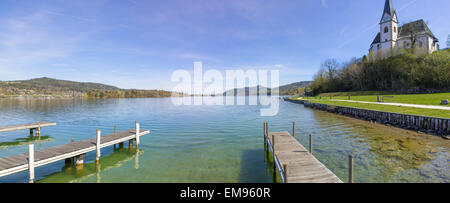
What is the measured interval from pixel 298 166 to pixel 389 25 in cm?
7568

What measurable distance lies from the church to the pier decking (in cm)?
6303

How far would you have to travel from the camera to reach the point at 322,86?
249ft

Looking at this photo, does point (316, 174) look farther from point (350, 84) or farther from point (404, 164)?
point (350, 84)

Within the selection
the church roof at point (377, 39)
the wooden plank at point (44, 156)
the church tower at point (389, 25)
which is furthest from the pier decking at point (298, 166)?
the church roof at point (377, 39)

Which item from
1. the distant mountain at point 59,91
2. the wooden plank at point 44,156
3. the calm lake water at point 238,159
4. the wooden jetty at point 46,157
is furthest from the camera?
the distant mountain at point 59,91

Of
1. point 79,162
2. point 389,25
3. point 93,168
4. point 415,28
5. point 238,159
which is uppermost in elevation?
point 389,25

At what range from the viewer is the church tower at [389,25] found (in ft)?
193

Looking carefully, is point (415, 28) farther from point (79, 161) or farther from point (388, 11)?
point (79, 161)

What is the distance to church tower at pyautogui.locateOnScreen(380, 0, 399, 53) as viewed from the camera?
58.7m

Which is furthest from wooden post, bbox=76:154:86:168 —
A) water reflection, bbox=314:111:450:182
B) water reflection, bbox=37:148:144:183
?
water reflection, bbox=314:111:450:182

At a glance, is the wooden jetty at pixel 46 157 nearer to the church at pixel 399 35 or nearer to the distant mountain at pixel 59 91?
the church at pixel 399 35

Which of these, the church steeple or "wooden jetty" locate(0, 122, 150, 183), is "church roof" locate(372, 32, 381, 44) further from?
"wooden jetty" locate(0, 122, 150, 183)

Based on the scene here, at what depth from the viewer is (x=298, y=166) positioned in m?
7.32

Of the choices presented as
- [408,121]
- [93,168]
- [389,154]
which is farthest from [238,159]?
[408,121]
